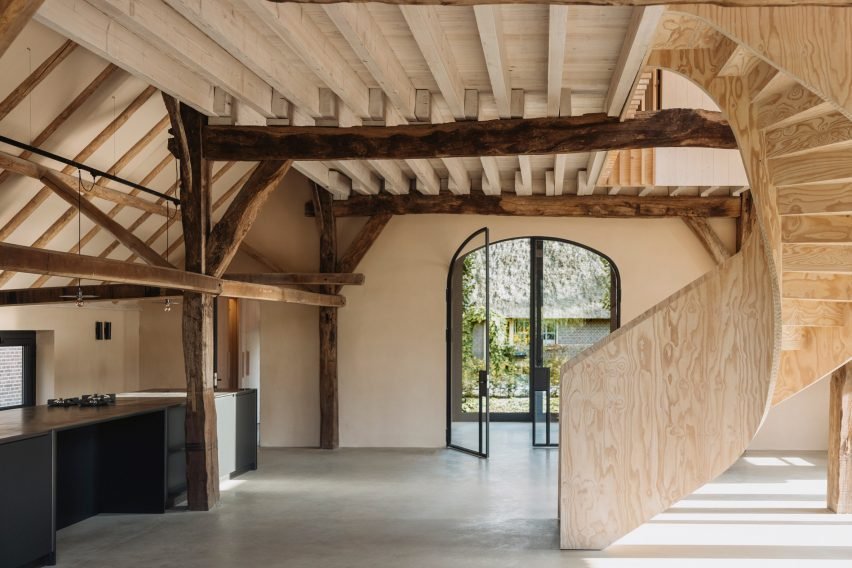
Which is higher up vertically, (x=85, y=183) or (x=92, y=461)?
(x=85, y=183)

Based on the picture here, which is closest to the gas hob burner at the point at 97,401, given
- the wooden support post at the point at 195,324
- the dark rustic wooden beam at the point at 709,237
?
the wooden support post at the point at 195,324

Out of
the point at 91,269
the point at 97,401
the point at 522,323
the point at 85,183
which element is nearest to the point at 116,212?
the point at 85,183

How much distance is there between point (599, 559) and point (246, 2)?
417 centimetres

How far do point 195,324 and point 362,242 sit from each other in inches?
165

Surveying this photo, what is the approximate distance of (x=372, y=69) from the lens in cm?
581

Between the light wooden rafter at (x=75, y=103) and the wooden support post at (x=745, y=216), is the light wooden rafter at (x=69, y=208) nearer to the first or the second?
the light wooden rafter at (x=75, y=103)

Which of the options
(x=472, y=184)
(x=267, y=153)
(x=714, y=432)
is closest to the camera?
(x=714, y=432)

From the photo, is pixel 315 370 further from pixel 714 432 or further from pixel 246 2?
pixel 246 2

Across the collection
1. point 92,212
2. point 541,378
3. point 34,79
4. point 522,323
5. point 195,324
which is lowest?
point 541,378

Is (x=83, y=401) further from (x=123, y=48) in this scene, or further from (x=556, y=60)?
(x=556, y=60)

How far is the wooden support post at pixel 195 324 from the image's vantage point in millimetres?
7387

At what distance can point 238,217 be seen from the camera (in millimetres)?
7602

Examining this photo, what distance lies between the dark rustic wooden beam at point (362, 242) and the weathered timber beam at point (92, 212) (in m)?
2.70

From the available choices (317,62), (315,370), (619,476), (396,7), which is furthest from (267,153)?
(315,370)
